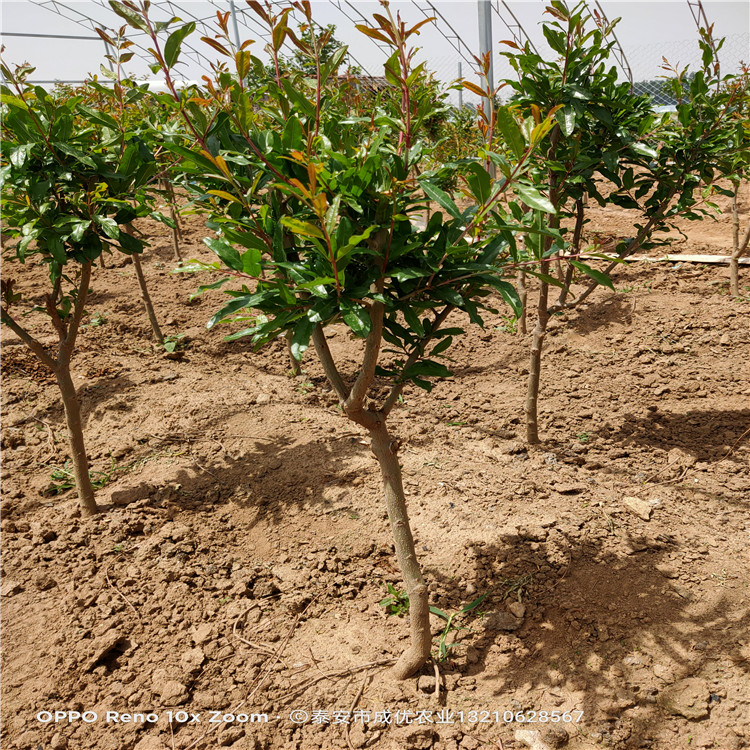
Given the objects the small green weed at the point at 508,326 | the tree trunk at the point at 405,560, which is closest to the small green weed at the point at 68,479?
the tree trunk at the point at 405,560

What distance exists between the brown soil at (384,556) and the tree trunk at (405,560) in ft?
0.27

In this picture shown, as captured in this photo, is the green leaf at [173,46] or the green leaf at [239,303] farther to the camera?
the green leaf at [239,303]

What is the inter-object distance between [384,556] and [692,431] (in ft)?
7.40

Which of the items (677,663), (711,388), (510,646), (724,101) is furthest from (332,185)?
(711,388)

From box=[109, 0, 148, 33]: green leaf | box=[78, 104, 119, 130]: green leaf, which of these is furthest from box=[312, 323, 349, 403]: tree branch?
box=[78, 104, 119, 130]: green leaf

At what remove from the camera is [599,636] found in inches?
87.7

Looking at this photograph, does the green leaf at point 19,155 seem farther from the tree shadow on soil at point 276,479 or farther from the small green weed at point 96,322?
the small green weed at point 96,322

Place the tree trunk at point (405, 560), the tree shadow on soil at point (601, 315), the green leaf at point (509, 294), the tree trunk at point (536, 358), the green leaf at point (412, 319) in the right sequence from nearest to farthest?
the green leaf at point (509, 294) < the green leaf at point (412, 319) < the tree trunk at point (405, 560) < the tree trunk at point (536, 358) < the tree shadow on soil at point (601, 315)

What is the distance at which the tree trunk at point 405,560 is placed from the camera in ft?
6.74

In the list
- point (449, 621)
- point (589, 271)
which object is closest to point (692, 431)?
point (449, 621)

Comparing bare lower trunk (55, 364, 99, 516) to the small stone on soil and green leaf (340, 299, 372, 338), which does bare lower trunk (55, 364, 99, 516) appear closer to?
green leaf (340, 299, 372, 338)

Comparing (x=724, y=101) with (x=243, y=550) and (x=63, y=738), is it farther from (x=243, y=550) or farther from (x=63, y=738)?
(x=63, y=738)

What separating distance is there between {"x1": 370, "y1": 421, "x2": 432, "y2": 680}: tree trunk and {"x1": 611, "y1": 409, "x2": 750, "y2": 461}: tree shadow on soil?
2.13 m

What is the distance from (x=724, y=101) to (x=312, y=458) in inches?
118
